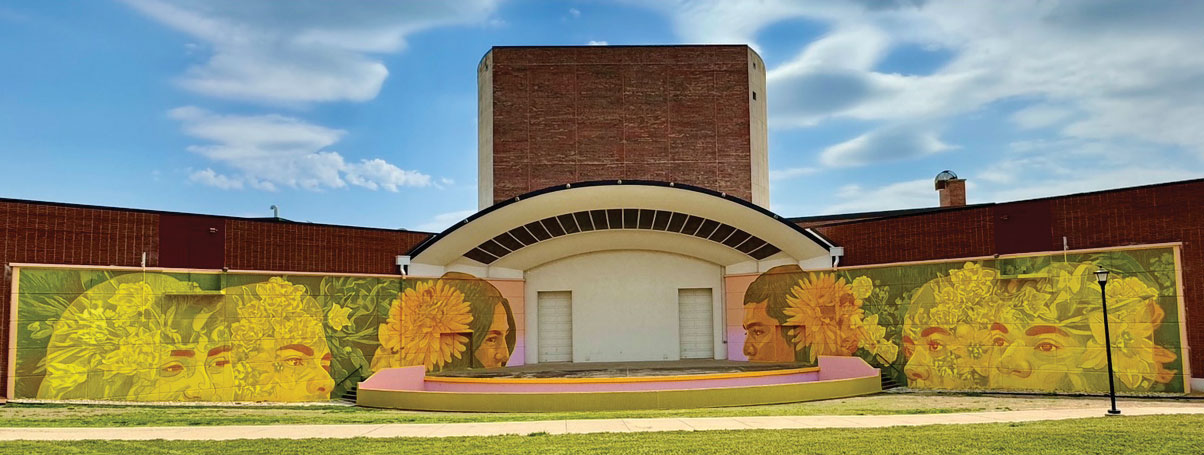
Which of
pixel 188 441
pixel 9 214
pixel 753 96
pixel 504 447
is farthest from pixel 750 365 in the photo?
A: pixel 9 214

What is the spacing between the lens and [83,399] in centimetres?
1858

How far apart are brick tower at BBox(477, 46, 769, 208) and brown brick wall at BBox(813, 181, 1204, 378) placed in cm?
1087

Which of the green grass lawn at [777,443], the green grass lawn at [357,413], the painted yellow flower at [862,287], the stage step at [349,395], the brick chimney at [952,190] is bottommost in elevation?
the stage step at [349,395]

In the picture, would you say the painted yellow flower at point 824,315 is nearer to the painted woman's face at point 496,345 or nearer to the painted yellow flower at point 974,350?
the painted yellow flower at point 974,350

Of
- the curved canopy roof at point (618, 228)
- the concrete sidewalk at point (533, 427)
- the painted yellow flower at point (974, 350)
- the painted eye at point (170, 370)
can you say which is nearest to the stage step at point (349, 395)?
the painted eye at point (170, 370)

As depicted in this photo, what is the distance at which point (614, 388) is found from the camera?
69.2ft

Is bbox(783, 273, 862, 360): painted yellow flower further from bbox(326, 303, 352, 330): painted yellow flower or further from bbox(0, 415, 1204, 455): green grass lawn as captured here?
bbox(326, 303, 352, 330): painted yellow flower

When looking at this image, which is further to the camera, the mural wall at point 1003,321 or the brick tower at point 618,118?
the brick tower at point 618,118

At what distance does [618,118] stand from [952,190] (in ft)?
48.4

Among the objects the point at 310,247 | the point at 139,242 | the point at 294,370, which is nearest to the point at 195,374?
the point at 294,370

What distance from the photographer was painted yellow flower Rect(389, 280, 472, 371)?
81.2ft

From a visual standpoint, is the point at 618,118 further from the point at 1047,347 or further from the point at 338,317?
the point at 1047,347

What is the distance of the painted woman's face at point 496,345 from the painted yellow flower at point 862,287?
11985mm

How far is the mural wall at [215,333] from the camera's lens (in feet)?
60.3
